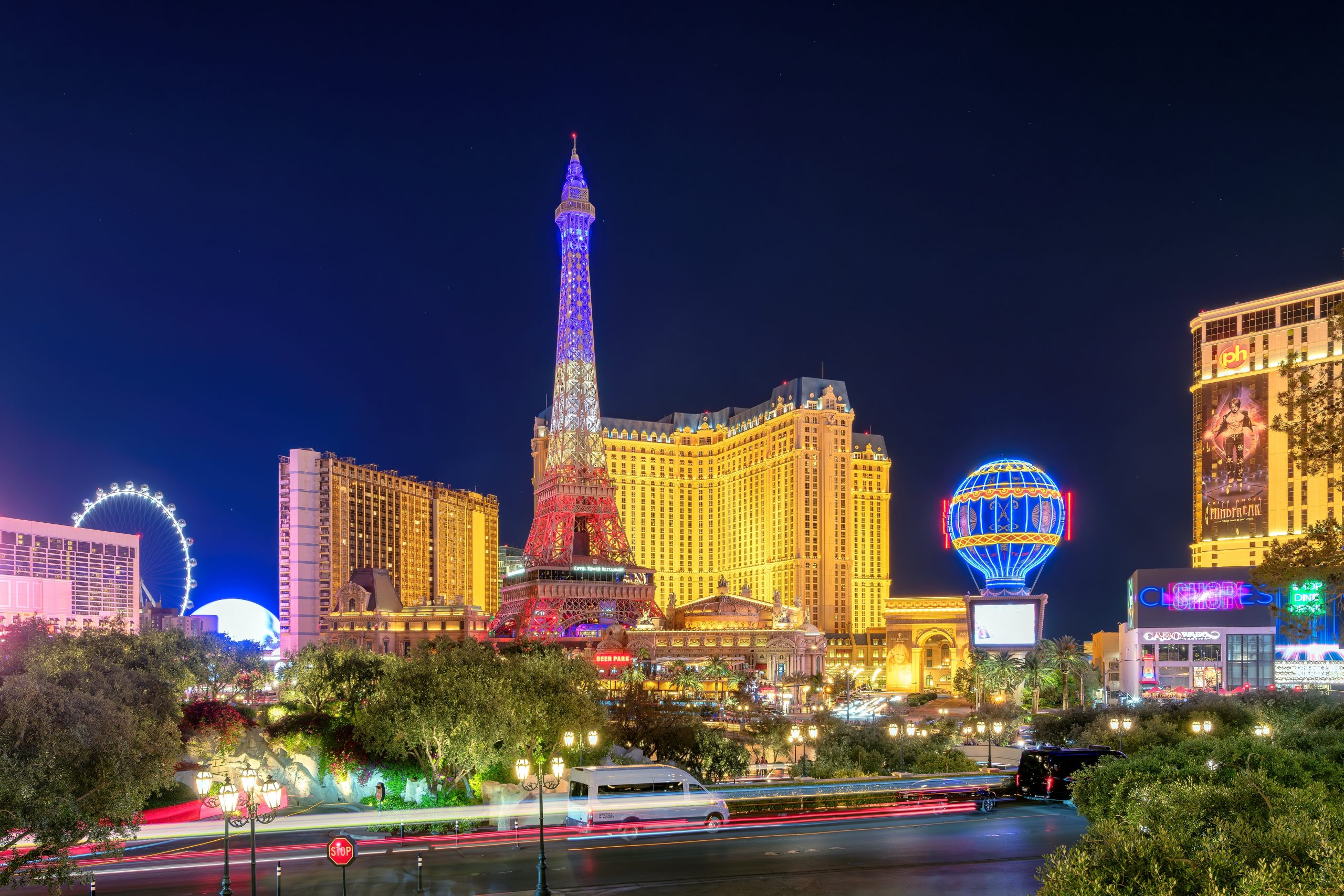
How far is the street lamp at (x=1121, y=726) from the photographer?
149 ft

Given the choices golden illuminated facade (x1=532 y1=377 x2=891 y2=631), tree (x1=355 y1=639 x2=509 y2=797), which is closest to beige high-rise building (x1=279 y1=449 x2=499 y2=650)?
golden illuminated facade (x1=532 y1=377 x2=891 y2=631)

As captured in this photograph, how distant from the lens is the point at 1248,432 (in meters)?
153

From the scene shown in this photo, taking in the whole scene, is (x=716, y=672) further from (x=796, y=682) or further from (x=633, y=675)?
(x=796, y=682)

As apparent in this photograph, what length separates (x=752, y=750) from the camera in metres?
57.8

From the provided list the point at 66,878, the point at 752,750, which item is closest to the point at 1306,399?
the point at 66,878

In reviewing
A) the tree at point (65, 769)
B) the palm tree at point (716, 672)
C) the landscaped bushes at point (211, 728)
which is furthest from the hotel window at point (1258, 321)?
the tree at point (65, 769)

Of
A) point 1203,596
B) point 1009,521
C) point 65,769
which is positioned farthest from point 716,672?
point 65,769

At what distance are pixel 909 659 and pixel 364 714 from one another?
117554 millimetres

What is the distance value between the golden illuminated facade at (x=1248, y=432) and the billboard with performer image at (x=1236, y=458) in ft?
0.35

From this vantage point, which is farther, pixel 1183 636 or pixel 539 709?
pixel 1183 636

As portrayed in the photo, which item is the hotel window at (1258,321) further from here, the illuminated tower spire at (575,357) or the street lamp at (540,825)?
the street lamp at (540,825)

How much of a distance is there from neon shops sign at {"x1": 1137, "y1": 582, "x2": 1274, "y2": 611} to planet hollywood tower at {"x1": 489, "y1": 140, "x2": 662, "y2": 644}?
54061mm

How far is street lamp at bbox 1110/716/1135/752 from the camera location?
149ft

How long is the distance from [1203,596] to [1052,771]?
77074 millimetres
